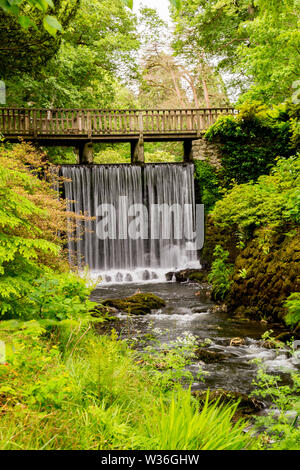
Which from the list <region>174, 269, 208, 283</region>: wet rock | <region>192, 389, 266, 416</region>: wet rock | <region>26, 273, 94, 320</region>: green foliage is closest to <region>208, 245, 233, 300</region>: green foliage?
<region>174, 269, 208, 283</region>: wet rock

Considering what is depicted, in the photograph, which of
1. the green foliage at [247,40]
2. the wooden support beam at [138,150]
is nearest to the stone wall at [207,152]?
the wooden support beam at [138,150]

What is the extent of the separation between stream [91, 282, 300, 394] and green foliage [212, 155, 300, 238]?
7.39ft

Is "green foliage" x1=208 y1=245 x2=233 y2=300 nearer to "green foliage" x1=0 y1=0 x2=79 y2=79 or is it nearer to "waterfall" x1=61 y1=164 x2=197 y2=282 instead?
"waterfall" x1=61 y1=164 x2=197 y2=282

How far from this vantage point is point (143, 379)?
12.0 feet

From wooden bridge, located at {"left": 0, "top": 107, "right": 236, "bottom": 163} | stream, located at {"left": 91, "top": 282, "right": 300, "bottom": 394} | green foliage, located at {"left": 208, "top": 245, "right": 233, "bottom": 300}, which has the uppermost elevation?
wooden bridge, located at {"left": 0, "top": 107, "right": 236, "bottom": 163}

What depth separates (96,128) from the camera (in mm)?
14352

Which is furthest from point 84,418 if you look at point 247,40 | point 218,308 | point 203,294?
point 247,40

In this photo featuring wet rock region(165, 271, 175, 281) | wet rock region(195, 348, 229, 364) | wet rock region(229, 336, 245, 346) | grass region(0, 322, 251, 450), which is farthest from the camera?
wet rock region(165, 271, 175, 281)

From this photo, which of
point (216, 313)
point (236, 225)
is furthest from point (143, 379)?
point (236, 225)

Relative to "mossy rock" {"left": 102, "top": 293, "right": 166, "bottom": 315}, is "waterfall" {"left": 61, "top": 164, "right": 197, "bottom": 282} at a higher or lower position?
higher

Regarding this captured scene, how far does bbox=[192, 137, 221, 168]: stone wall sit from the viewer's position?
14.2 m

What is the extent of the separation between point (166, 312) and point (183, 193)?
707 cm

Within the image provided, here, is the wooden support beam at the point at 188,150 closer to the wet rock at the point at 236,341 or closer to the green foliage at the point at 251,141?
the green foliage at the point at 251,141
